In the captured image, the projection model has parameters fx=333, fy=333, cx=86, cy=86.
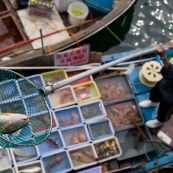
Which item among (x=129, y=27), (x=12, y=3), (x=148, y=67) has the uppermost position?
(x=12, y=3)

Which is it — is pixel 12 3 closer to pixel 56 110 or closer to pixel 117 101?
pixel 56 110

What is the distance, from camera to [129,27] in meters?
9.75

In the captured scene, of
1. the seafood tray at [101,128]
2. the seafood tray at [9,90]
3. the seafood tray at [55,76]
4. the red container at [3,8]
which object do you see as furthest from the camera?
the red container at [3,8]

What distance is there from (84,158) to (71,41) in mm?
2679

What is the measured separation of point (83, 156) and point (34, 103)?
2839mm

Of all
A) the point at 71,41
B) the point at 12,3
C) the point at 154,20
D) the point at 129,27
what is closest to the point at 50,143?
the point at 71,41

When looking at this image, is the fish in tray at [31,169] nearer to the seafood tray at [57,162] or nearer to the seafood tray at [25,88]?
the seafood tray at [57,162]

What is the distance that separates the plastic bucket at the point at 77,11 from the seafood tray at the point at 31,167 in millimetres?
3558

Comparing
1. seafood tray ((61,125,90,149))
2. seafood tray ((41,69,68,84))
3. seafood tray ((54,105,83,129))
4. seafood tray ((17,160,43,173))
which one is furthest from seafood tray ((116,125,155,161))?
seafood tray ((41,69,68,84))

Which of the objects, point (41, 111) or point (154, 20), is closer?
point (41, 111)

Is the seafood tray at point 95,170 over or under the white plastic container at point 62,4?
under

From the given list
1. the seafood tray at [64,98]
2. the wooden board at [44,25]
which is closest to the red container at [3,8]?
the wooden board at [44,25]

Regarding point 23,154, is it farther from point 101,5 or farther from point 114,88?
point 101,5

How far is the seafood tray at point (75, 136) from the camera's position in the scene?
6795 mm
